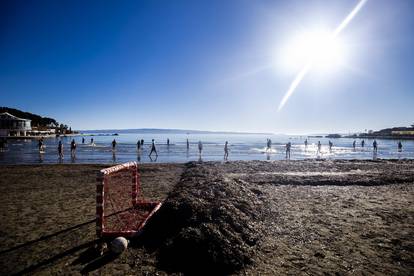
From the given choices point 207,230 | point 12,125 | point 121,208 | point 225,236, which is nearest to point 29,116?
point 12,125

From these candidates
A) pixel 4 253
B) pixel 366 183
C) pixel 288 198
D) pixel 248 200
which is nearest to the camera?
pixel 4 253

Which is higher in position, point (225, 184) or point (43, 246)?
point (225, 184)

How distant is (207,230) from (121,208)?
500 centimetres

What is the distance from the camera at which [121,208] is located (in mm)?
10711

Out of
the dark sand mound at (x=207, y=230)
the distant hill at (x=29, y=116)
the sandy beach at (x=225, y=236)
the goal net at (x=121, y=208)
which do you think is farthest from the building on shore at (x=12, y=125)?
the dark sand mound at (x=207, y=230)

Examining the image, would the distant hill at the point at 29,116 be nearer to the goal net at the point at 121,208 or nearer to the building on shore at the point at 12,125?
the building on shore at the point at 12,125

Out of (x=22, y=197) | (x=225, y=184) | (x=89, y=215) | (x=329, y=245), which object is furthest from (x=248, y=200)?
(x=22, y=197)

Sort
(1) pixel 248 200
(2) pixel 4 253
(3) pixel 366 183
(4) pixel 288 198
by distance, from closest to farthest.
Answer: (2) pixel 4 253 → (1) pixel 248 200 → (4) pixel 288 198 → (3) pixel 366 183

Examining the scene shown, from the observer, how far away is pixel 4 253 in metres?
6.62

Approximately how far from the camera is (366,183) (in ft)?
56.2

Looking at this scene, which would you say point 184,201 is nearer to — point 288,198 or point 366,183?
point 288,198

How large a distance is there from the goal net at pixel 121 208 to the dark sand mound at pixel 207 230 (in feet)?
2.97

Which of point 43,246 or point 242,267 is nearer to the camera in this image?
point 242,267

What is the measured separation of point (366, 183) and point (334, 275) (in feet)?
43.6
